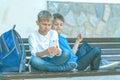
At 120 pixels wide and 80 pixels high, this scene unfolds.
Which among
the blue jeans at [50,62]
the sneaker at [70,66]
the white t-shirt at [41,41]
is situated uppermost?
the white t-shirt at [41,41]

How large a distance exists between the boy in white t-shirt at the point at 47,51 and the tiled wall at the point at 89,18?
4.00 feet

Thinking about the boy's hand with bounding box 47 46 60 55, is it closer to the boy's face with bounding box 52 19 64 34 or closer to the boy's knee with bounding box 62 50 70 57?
the boy's knee with bounding box 62 50 70 57

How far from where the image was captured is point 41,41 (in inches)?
138

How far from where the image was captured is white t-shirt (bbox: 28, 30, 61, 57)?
3.47 metres

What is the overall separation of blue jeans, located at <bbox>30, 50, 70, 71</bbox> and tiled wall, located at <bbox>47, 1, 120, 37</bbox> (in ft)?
4.53

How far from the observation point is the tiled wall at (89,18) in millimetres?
4805

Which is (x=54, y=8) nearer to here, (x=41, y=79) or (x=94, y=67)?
(x=94, y=67)

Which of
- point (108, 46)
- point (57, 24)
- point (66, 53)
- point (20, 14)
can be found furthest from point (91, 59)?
point (20, 14)

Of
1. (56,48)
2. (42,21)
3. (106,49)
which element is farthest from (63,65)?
(106,49)

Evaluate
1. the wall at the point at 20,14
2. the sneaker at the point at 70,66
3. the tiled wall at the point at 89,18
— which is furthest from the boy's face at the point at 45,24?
the tiled wall at the point at 89,18

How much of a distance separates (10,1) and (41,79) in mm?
1650

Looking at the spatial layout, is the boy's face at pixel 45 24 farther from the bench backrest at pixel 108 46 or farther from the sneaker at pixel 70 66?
the bench backrest at pixel 108 46

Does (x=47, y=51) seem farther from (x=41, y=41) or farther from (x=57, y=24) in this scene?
(x=57, y=24)

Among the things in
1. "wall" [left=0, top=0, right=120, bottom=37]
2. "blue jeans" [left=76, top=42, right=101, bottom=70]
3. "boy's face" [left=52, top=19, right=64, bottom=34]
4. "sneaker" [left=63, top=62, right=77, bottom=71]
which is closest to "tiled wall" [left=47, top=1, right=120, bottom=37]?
"wall" [left=0, top=0, right=120, bottom=37]
